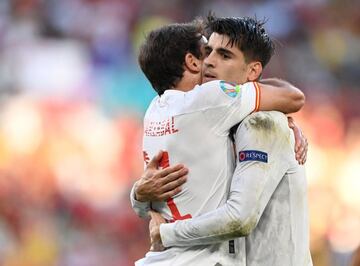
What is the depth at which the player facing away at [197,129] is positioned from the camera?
4.13 metres

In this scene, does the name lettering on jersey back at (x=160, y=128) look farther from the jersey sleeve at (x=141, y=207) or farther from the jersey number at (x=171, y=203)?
the jersey sleeve at (x=141, y=207)

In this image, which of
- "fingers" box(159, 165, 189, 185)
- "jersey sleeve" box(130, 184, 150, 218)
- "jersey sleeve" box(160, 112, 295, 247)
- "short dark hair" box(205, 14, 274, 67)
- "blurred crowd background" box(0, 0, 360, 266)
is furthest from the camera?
"blurred crowd background" box(0, 0, 360, 266)

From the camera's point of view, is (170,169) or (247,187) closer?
(247,187)

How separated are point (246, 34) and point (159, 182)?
0.69 m

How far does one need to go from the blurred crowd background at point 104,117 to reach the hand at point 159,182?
5.31 metres

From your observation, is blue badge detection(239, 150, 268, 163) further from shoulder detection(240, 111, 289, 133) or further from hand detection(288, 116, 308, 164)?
hand detection(288, 116, 308, 164)

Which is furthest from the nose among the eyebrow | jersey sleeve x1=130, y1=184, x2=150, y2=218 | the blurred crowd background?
the blurred crowd background

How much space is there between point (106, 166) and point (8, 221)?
111 centimetres

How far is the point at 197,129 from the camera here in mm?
4137

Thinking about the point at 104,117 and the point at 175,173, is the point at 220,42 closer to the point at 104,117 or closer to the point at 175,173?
the point at 175,173

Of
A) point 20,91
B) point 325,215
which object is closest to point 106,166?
point 20,91

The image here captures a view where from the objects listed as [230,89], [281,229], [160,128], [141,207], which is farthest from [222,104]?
[141,207]

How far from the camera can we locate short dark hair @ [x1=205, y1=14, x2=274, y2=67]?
4293 mm

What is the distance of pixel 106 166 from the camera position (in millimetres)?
10734
